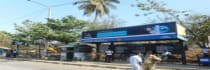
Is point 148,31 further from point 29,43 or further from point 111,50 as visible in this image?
point 29,43

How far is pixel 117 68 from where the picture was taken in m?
25.0

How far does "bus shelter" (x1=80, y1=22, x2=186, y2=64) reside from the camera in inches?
1075

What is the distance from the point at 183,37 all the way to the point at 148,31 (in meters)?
2.90

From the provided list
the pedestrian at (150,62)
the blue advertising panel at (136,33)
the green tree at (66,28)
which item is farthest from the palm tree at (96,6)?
the pedestrian at (150,62)

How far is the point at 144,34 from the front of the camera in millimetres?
29562

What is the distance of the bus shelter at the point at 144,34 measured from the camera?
27.3 meters

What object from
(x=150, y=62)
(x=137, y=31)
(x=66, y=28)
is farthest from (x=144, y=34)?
(x=66, y=28)

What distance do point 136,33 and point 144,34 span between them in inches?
39.5

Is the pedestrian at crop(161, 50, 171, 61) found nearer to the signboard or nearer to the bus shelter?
the bus shelter

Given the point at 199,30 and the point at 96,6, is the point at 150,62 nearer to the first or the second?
the point at 199,30

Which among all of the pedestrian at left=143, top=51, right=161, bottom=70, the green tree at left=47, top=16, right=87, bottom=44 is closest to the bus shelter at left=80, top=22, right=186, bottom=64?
the green tree at left=47, top=16, right=87, bottom=44

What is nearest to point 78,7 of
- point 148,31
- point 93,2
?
point 93,2

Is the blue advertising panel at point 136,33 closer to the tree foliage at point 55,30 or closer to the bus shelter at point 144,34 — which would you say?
the bus shelter at point 144,34

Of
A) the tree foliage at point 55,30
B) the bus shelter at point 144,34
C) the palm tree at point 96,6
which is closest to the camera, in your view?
the bus shelter at point 144,34
